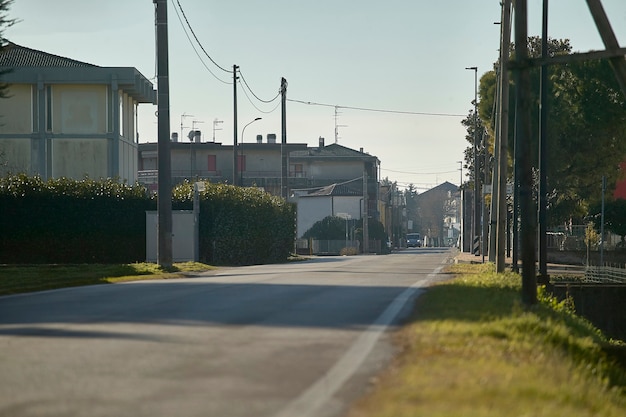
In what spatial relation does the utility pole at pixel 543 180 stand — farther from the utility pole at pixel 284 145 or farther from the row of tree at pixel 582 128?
the utility pole at pixel 284 145

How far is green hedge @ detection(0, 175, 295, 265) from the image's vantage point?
129 feet

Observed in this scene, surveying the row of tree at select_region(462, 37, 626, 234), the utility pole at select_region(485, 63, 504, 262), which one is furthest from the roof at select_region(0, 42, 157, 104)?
the utility pole at select_region(485, 63, 504, 262)

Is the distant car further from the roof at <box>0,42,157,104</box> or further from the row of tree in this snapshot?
the roof at <box>0,42,157,104</box>

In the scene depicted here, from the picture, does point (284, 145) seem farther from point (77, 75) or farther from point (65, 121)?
point (77, 75)

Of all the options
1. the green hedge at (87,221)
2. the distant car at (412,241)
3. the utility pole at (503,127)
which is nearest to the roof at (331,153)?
the distant car at (412,241)

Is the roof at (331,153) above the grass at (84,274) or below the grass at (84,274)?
above

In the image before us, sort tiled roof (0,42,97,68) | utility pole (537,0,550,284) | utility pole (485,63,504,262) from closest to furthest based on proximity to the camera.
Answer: utility pole (537,0,550,284), utility pole (485,63,504,262), tiled roof (0,42,97,68)

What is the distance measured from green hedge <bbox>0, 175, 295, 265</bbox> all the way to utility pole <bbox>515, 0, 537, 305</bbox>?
84.9ft

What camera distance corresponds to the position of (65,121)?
54938 millimetres

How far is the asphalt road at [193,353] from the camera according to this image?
25.5 ft

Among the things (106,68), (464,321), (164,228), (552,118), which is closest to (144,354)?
(464,321)

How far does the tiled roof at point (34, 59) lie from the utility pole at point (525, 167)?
42.1m

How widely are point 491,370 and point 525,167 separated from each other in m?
8.08

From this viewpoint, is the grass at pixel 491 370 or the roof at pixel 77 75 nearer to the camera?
the grass at pixel 491 370
